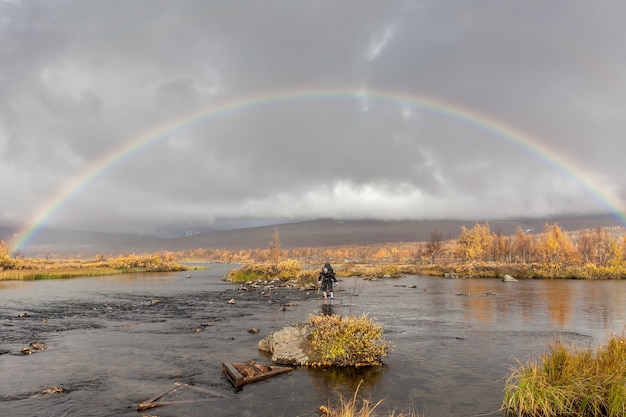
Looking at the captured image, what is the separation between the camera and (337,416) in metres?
8.90

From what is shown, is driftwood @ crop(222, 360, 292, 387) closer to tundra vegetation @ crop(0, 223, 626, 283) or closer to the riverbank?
tundra vegetation @ crop(0, 223, 626, 283)

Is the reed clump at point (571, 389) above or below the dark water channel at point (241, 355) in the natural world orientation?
above

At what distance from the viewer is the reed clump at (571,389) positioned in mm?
10273

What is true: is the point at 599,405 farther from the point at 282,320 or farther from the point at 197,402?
the point at 282,320

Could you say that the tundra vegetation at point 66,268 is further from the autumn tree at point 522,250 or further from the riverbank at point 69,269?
the autumn tree at point 522,250

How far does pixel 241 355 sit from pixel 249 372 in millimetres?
3894

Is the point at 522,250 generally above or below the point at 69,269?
below

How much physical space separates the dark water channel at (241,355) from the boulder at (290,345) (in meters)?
0.93

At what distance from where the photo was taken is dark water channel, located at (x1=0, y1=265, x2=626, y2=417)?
12.3m

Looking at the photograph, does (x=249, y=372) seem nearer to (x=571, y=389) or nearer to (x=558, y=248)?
(x=571, y=389)

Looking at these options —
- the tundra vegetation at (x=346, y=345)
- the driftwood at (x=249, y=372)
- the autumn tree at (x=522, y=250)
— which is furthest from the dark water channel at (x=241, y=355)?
the autumn tree at (x=522, y=250)

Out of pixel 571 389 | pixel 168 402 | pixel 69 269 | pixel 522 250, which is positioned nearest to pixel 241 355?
pixel 168 402

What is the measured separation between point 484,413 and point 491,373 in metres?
4.29

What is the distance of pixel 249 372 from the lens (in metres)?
14.6
